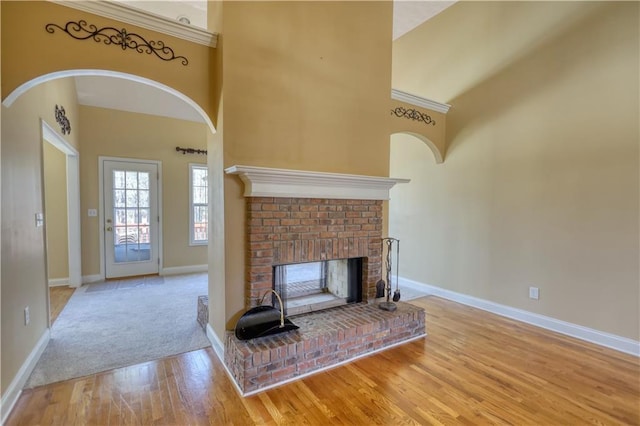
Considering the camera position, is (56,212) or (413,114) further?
(56,212)

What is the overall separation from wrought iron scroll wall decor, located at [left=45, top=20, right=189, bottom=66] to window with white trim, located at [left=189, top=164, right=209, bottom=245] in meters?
3.60

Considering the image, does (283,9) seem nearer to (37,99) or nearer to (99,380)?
(37,99)

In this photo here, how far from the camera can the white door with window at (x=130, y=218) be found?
5152 mm

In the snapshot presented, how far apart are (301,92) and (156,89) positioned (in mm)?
3327

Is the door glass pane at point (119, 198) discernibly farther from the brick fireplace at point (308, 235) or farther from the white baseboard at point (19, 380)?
the brick fireplace at point (308, 235)

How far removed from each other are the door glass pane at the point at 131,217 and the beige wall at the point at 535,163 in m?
4.56

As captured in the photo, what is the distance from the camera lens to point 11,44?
77.7 inches

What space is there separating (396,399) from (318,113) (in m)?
2.44

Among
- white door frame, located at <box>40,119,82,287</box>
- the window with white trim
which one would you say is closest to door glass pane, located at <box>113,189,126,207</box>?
white door frame, located at <box>40,119,82,287</box>

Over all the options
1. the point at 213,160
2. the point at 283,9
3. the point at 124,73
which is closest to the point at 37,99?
the point at 124,73

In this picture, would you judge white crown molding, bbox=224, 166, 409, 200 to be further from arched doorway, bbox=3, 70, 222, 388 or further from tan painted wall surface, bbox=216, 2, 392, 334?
arched doorway, bbox=3, 70, 222, 388

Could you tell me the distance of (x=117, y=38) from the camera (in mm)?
2258

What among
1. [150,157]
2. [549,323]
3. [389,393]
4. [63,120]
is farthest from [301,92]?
[150,157]

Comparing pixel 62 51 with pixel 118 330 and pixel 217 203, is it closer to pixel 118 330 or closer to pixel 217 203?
pixel 217 203
